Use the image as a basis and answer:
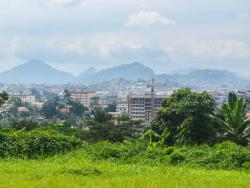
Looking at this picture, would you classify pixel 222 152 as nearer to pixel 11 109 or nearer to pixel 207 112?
pixel 207 112

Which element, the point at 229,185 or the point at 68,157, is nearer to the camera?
the point at 229,185

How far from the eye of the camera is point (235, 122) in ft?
76.2

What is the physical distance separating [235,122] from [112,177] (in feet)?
42.9

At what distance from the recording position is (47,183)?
1019 centimetres

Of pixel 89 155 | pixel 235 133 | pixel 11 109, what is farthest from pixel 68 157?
pixel 11 109

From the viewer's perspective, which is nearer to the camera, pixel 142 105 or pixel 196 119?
pixel 196 119

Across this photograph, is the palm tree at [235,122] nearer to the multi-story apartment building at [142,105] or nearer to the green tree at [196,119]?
the green tree at [196,119]

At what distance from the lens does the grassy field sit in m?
10.3

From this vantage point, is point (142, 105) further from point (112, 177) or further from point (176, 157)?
point (112, 177)

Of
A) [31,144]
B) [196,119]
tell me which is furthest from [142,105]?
[31,144]

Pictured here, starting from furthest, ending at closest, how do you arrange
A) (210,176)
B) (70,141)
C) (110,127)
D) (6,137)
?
(110,127) < (70,141) < (6,137) < (210,176)

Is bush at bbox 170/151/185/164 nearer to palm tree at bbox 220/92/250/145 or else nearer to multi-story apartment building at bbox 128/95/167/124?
palm tree at bbox 220/92/250/145

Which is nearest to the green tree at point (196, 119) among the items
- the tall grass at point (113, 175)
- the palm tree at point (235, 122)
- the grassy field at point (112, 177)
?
the palm tree at point (235, 122)

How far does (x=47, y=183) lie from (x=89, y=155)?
5.29 m
